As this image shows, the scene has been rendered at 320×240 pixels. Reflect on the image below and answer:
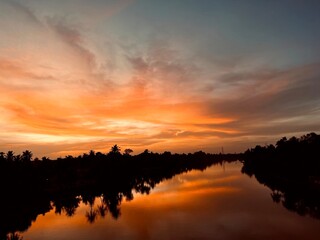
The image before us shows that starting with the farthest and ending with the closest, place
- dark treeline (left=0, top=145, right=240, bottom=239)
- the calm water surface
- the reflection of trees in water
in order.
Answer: dark treeline (left=0, top=145, right=240, bottom=239) < the reflection of trees in water < the calm water surface

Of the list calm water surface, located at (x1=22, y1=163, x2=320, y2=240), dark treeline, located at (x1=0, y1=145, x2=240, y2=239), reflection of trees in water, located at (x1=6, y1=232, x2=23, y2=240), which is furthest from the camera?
dark treeline, located at (x1=0, y1=145, x2=240, y2=239)

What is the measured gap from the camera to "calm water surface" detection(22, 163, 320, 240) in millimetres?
34812

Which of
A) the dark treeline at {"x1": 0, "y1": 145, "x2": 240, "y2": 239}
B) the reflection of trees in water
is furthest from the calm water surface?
the dark treeline at {"x1": 0, "y1": 145, "x2": 240, "y2": 239}

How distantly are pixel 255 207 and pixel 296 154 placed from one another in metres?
43.1

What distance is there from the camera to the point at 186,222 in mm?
41031

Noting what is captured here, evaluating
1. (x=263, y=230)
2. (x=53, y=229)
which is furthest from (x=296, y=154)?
(x=53, y=229)

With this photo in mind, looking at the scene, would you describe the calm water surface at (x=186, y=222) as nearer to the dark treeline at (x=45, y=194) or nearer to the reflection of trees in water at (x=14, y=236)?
the reflection of trees in water at (x=14, y=236)

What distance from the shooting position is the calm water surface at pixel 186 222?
34.8m

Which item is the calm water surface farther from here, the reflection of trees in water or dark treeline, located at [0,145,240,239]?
dark treeline, located at [0,145,240,239]

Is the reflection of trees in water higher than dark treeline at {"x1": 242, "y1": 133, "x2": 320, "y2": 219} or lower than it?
lower

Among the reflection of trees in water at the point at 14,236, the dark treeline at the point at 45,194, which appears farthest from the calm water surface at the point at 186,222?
the dark treeline at the point at 45,194

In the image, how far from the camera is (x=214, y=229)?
3694cm

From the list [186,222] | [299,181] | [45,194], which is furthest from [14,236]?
[299,181]

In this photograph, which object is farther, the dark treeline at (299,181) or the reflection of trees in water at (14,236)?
the dark treeline at (299,181)
